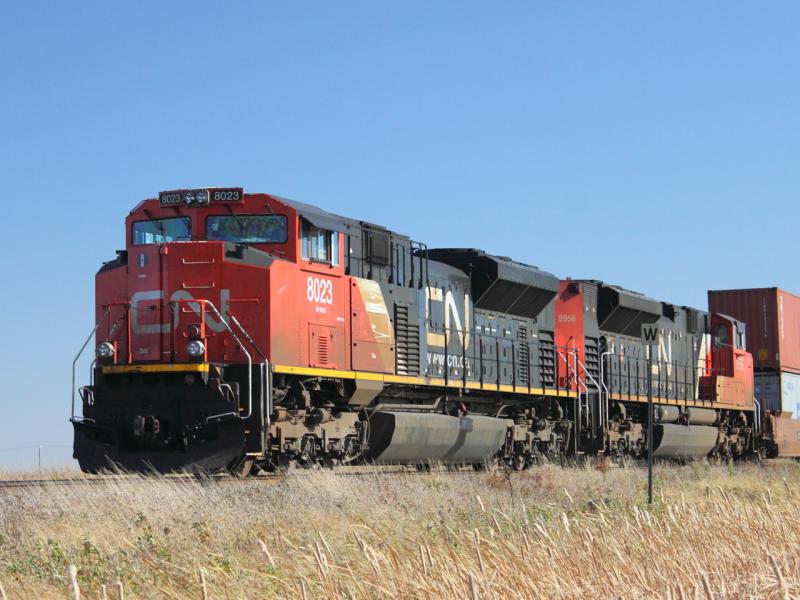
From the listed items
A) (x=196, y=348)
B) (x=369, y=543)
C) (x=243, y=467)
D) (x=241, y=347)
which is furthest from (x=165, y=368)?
(x=369, y=543)

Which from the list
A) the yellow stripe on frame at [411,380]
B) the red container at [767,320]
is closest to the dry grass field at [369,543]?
the yellow stripe on frame at [411,380]

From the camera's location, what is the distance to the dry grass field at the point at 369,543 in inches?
274

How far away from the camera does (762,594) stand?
6836 millimetres

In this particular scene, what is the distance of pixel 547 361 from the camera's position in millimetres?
23016

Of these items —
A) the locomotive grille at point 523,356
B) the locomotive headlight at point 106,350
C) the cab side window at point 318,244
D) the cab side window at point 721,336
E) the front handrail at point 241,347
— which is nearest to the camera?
the front handrail at point 241,347

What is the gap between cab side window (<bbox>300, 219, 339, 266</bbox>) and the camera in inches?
627

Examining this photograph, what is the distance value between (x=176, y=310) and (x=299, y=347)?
1.66m

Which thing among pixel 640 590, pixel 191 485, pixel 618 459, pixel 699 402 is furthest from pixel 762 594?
pixel 699 402

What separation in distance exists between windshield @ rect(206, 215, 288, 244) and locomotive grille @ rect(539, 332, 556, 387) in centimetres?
839

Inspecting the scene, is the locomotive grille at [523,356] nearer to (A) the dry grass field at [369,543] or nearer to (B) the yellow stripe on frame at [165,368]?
(A) the dry grass field at [369,543]

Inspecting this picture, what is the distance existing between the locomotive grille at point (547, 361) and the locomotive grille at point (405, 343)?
4870mm

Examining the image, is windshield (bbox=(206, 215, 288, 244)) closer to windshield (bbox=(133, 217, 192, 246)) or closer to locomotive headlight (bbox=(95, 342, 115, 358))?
windshield (bbox=(133, 217, 192, 246))

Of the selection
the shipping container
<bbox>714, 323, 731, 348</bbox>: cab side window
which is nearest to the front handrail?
<bbox>714, 323, 731, 348</bbox>: cab side window

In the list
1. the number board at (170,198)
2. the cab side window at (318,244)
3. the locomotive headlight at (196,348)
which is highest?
the number board at (170,198)
